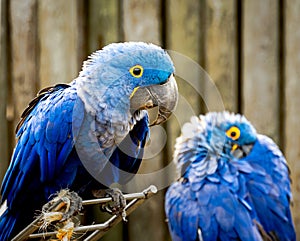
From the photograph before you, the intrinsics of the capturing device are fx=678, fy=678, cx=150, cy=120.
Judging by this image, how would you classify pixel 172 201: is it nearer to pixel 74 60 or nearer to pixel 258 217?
pixel 258 217

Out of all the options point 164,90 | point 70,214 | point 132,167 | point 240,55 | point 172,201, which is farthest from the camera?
point 240,55

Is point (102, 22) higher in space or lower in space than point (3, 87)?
higher

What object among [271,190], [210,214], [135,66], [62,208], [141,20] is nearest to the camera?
[62,208]

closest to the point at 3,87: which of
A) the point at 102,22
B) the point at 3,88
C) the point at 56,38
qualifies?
the point at 3,88

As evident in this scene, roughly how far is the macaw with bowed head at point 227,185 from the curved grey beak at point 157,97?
906 millimetres

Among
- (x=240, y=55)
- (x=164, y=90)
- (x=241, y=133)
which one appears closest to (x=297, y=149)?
(x=241, y=133)

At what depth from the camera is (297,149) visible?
3.20 m

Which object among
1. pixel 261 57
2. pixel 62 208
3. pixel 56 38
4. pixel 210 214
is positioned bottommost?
pixel 210 214

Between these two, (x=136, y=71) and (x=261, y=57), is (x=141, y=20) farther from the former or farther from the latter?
(x=136, y=71)

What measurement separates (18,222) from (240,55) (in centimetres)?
149

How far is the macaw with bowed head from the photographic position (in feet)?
9.18

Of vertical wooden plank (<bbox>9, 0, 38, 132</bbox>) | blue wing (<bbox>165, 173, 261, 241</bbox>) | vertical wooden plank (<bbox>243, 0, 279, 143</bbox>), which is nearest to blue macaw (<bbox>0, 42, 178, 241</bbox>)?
blue wing (<bbox>165, 173, 261, 241</bbox>)

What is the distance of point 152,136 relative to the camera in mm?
3045

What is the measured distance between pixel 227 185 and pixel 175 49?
26.5 inches
